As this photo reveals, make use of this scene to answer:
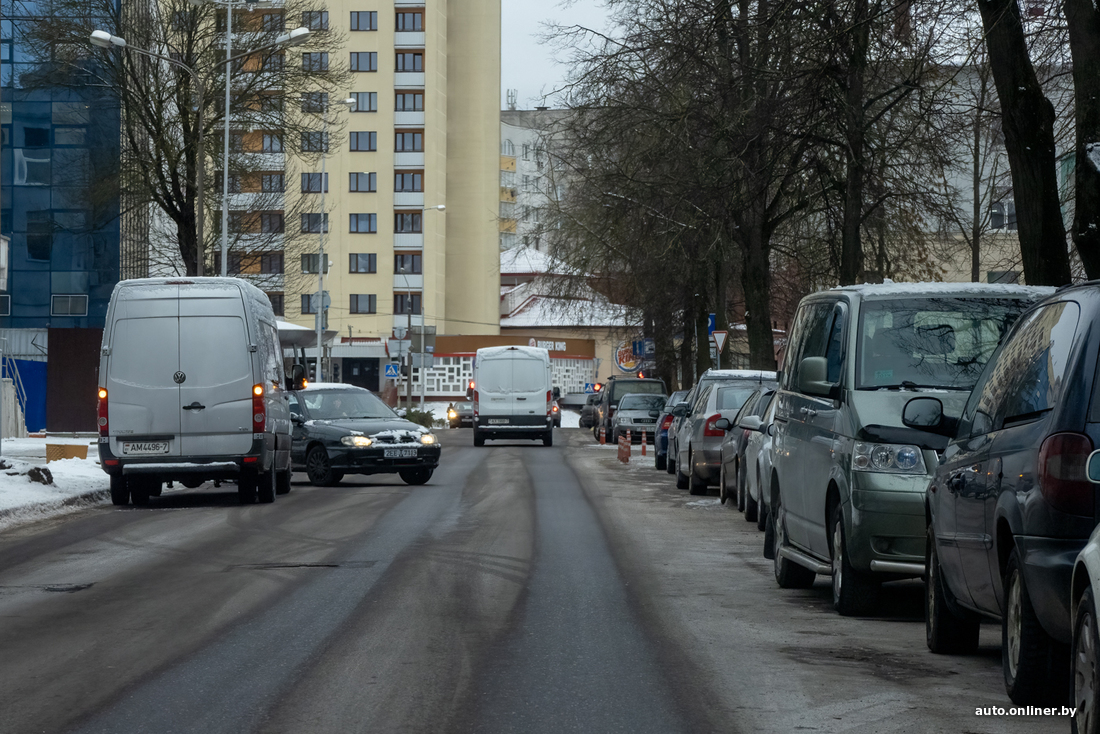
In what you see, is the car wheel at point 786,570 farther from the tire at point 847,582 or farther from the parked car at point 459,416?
the parked car at point 459,416

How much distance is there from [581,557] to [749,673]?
18.3ft

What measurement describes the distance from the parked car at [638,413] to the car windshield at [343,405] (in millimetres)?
18176

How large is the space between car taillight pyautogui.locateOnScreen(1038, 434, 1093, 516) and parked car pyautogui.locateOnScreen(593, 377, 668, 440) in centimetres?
4077

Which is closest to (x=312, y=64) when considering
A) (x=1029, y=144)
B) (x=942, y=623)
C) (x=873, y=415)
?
(x=1029, y=144)

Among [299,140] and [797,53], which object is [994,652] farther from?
[299,140]

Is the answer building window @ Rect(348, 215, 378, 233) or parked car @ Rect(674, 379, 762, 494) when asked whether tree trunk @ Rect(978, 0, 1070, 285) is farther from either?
building window @ Rect(348, 215, 378, 233)

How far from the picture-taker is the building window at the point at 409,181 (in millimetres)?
95188

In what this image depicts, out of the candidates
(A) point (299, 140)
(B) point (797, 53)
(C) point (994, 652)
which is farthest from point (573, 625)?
(A) point (299, 140)

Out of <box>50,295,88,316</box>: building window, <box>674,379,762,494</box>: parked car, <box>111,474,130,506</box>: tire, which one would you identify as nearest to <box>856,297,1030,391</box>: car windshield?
<box>674,379,762,494</box>: parked car

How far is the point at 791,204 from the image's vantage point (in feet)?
105

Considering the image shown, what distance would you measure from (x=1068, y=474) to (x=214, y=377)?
14.6 meters

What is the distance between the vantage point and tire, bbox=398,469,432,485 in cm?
2434

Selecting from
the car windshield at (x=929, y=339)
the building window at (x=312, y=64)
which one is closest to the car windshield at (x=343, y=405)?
the car windshield at (x=929, y=339)

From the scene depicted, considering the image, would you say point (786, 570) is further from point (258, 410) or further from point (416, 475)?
point (416, 475)
